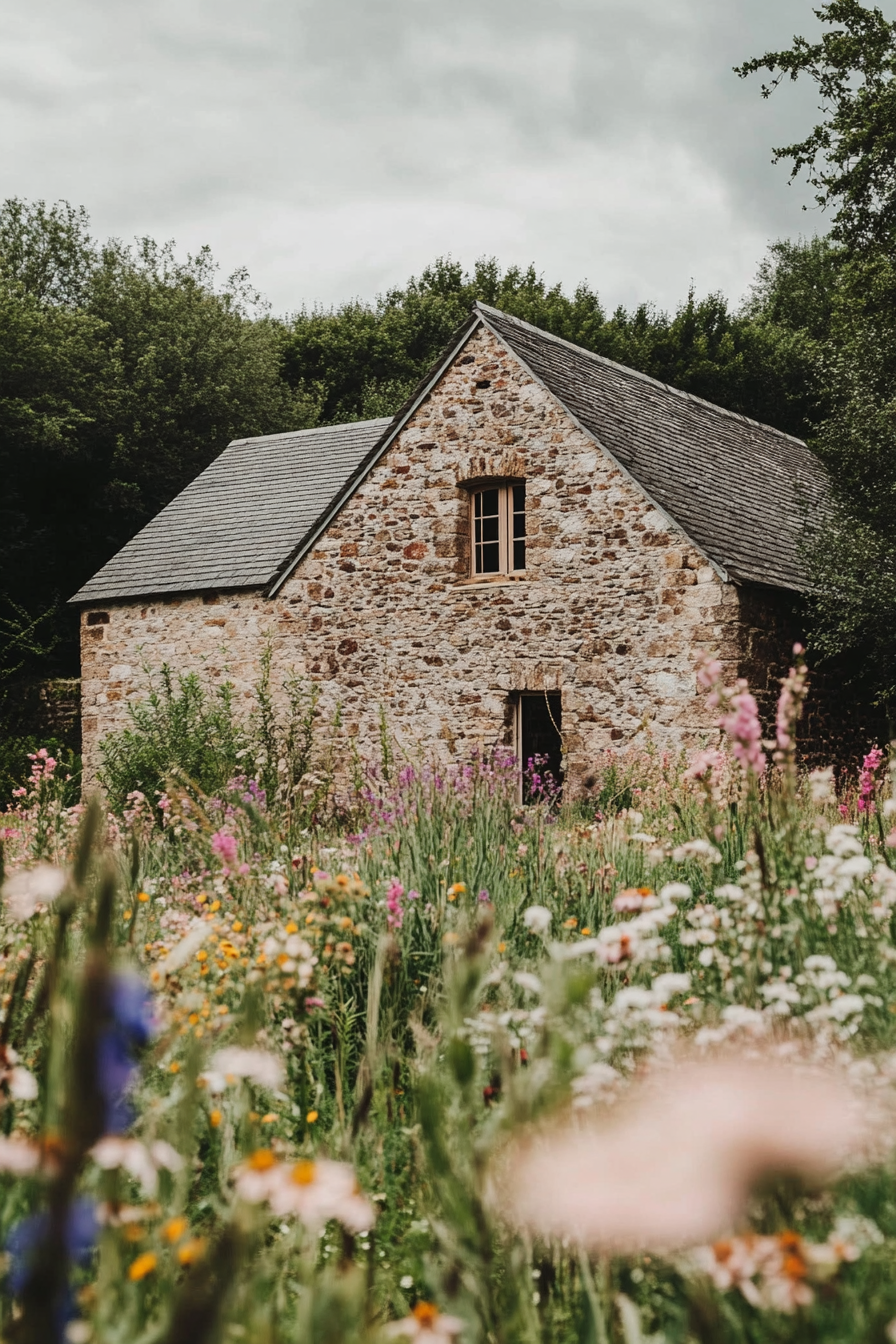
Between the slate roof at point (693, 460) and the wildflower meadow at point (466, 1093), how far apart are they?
751cm

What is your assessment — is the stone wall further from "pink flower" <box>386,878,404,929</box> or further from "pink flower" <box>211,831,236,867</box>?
"pink flower" <box>386,878,404,929</box>

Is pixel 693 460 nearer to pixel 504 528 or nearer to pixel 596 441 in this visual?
pixel 596 441

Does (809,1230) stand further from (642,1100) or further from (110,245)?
(110,245)

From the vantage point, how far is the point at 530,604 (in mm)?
13211

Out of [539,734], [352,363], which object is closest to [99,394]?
[352,363]

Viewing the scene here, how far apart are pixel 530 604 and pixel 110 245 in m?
24.3

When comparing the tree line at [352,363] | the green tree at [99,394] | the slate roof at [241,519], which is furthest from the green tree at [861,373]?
the green tree at [99,394]

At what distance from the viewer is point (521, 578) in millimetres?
13391

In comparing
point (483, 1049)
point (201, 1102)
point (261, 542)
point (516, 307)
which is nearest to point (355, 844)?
point (483, 1049)

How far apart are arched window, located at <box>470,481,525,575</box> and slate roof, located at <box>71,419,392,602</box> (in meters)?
2.71

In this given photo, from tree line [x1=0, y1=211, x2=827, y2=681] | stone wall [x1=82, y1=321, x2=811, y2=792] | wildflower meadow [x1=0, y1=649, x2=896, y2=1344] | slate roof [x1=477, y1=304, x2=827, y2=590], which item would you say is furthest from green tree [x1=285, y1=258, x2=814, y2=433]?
wildflower meadow [x1=0, y1=649, x2=896, y2=1344]

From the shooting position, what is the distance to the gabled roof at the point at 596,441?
13.2m

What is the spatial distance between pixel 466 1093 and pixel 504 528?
41.2 ft

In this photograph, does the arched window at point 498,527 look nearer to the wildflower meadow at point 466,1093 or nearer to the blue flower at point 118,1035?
the wildflower meadow at point 466,1093
